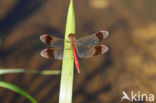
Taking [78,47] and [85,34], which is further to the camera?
[85,34]

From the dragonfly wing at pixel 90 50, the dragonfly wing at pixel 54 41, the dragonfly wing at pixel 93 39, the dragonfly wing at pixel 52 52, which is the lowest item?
the dragonfly wing at pixel 52 52

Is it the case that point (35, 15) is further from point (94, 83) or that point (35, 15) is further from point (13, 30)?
point (94, 83)

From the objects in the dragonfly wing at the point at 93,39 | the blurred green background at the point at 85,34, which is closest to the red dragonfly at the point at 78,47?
the dragonfly wing at the point at 93,39

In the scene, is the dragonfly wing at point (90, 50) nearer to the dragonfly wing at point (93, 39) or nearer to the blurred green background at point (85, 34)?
the dragonfly wing at point (93, 39)

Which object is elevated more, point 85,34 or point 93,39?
point 85,34

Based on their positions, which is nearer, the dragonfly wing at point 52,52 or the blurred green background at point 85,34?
the dragonfly wing at point 52,52

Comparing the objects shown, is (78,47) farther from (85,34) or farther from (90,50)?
(85,34)

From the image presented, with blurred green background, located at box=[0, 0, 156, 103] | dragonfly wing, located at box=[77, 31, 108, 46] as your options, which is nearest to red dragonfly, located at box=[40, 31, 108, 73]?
dragonfly wing, located at box=[77, 31, 108, 46]

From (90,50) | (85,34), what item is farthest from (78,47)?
(85,34)

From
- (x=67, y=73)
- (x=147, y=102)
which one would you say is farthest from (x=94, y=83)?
(x=67, y=73)
